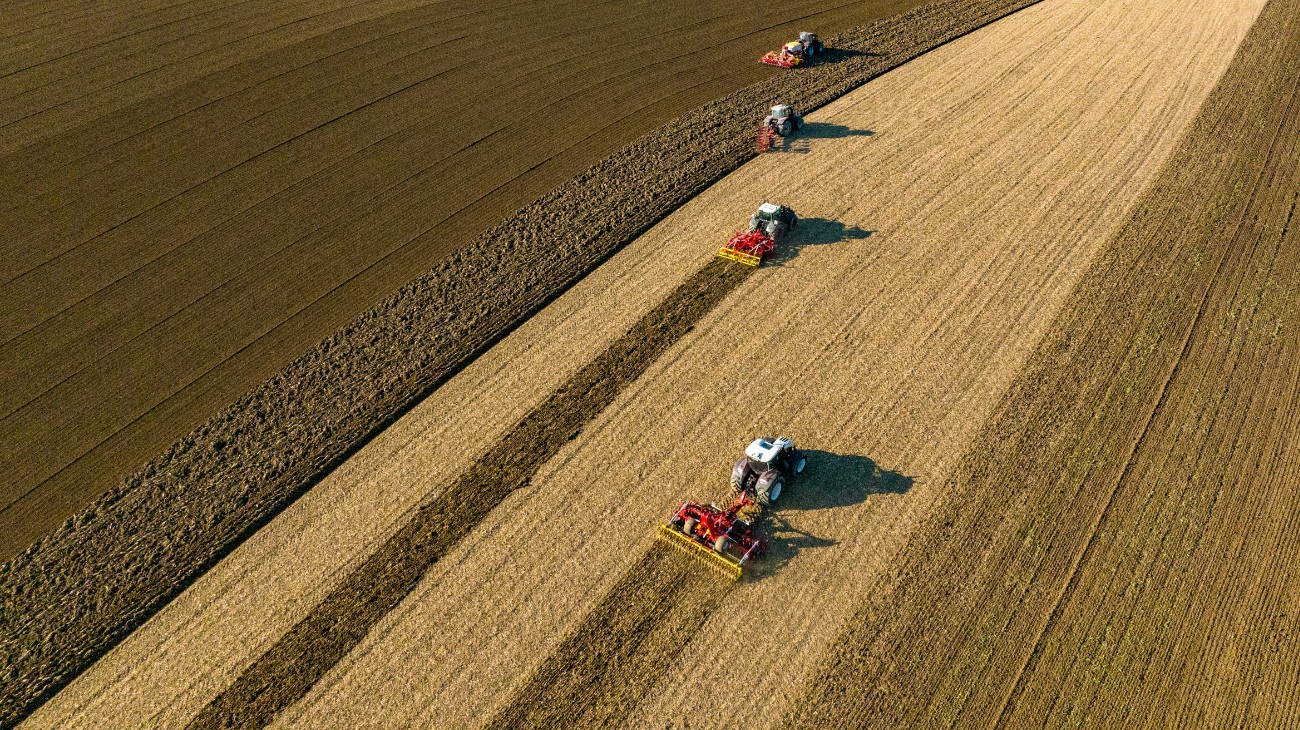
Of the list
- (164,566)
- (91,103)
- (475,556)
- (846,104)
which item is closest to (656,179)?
(846,104)

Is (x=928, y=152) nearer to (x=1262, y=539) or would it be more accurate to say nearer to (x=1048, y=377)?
(x=1048, y=377)

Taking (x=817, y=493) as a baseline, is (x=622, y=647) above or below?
below

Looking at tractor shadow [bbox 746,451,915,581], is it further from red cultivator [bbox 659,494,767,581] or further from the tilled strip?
the tilled strip

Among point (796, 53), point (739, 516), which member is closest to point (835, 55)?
point (796, 53)

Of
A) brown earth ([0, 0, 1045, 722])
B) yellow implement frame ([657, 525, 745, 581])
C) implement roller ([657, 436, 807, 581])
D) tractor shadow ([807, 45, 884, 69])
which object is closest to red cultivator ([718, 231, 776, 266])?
brown earth ([0, 0, 1045, 722])

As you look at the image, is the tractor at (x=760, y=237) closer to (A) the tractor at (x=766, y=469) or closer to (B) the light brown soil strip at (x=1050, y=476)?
(B) the light brown soil strip at (x=1050, y=476)

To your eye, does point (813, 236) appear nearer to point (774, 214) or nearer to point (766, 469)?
point (774, 214)

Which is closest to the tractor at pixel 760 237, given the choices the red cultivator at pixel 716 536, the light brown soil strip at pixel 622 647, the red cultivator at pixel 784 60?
the red cultivator at pixel 716 536
